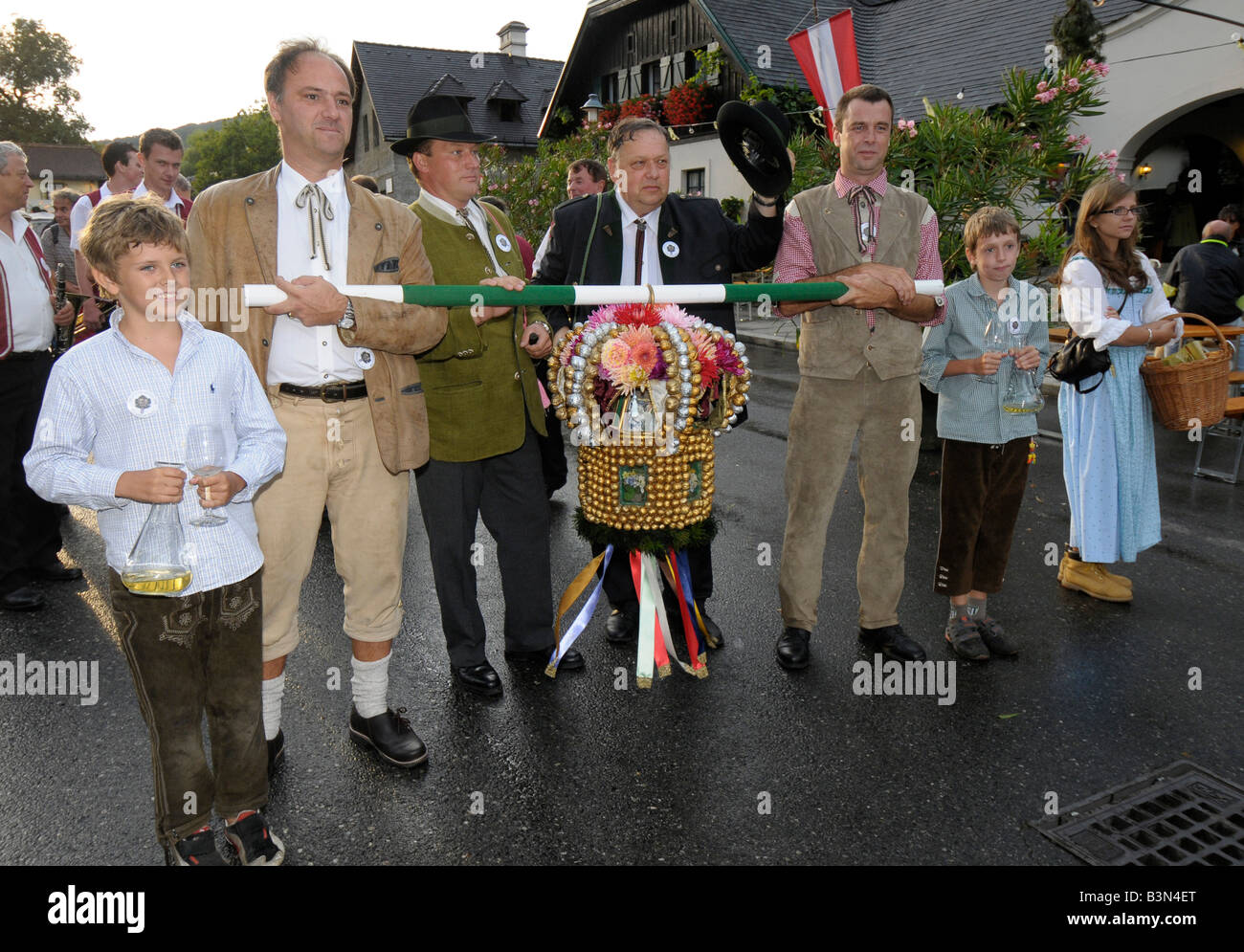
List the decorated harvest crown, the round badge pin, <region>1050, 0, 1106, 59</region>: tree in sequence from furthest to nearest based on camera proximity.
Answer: <region>1050, 0, 1106, 59</region>: tree → the decorated harvest crown → the round badge pin

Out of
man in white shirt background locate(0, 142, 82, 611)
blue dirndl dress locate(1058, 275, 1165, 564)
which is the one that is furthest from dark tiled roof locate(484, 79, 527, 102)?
blue dirndl dress locate(1058, 275, 1165, 564)

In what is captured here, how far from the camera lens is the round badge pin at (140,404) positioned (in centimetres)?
254

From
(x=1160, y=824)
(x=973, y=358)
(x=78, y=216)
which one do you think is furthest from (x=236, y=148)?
(x=1160, y=824)

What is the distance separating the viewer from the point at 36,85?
212ft

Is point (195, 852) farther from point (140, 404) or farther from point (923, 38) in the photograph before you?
point (923, 38)

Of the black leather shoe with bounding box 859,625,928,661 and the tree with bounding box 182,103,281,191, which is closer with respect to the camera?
the black leather shoe with bounding box 859,625,928,661

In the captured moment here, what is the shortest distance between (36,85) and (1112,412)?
261ft

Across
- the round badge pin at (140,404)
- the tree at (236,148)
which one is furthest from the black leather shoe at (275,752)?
the tree at (236,148)

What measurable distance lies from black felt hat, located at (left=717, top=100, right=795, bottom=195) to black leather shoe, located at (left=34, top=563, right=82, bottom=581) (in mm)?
4640

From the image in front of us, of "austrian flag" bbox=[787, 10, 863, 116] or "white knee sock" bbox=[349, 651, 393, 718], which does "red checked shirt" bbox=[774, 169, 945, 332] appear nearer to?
"white knee sock" bbox=[349, 651, 393, 718]

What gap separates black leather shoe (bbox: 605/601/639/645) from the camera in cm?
467
